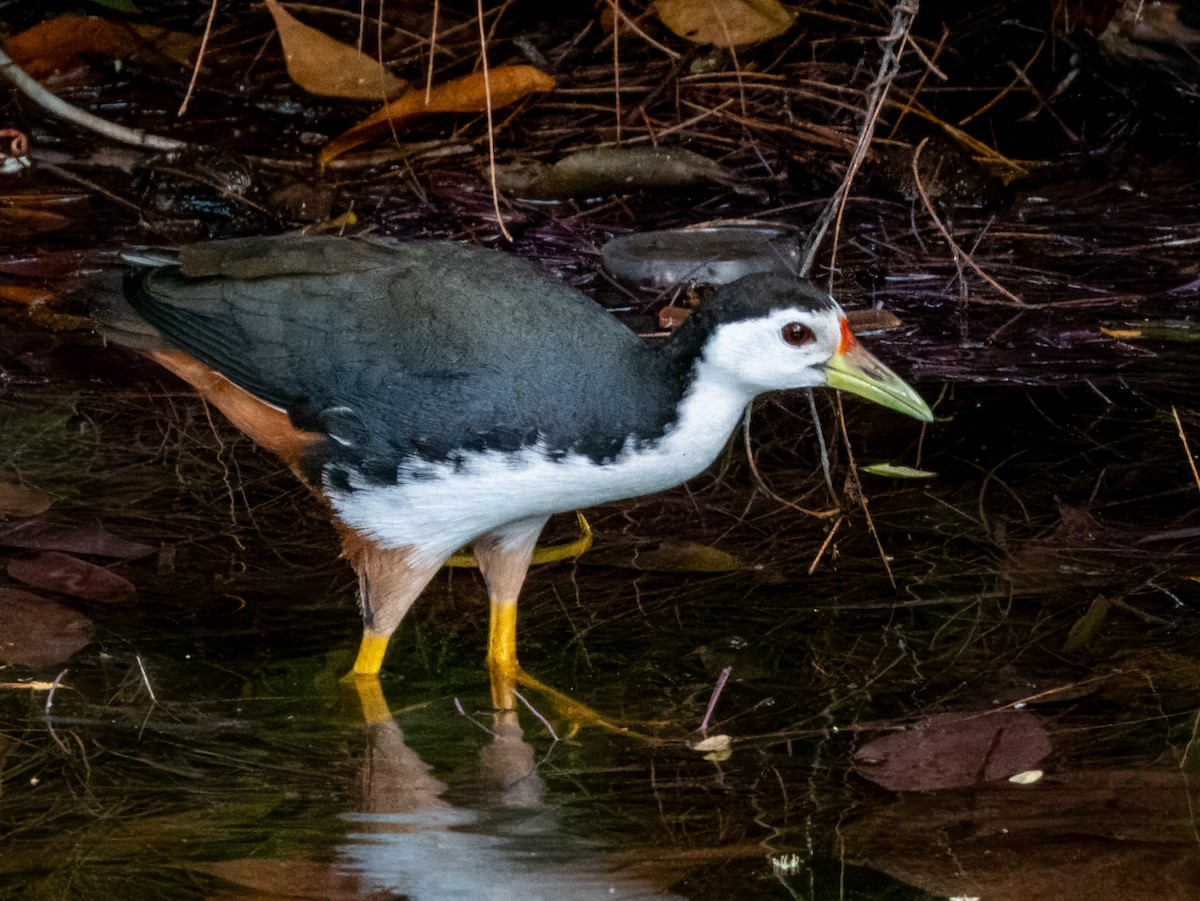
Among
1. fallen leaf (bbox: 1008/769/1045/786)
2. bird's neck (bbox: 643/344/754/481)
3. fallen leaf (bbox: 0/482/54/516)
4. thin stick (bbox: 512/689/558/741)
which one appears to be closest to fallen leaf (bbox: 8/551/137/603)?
fallen leaf (bbox: 0/482/54/516)

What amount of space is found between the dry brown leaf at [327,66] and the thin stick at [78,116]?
0.59m

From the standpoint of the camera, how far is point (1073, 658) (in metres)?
3.34

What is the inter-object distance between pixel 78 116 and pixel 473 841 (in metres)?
4.01

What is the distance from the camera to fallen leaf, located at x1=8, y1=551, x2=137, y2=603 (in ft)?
12.0

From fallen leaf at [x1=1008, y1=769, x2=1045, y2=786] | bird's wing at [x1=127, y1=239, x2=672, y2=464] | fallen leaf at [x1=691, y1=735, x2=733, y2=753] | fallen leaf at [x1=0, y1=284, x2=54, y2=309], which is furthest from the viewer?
fallen leaf at [x1=0, y1=284, x2=54, y2=309]

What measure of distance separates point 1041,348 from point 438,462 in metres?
2.32

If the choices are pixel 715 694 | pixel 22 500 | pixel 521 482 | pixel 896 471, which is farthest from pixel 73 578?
pixel 896 471

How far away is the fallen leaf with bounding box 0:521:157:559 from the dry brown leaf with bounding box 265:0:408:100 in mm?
2405

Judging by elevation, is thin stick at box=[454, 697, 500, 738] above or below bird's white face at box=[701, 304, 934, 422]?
below

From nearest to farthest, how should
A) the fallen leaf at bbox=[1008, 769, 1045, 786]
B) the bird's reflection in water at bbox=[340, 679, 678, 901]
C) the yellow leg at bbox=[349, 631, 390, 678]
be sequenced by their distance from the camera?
the bird's reflection in water at bbox=[340, 679, 678, 901] < the fallen leaf at bbox=[1008, 769, 1045, 786] < the yellow leg at bbox=[349, 631, 390, 678]

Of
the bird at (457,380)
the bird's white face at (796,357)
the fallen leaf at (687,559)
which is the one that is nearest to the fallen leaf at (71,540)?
the bird at (457,380)

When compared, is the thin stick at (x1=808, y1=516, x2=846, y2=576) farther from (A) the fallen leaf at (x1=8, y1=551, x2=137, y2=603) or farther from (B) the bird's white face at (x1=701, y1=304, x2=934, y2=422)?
(A) the fallen leaf at (x1=8, y1=551, x2=137, y2=603)

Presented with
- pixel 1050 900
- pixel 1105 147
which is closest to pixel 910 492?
pixel 1050 900

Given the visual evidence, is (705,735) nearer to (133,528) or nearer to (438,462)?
(438,462)
